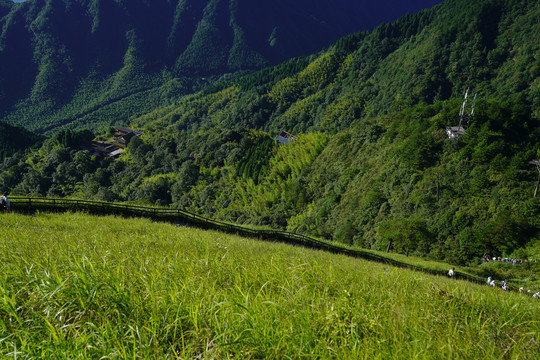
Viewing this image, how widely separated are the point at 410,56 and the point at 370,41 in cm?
4438

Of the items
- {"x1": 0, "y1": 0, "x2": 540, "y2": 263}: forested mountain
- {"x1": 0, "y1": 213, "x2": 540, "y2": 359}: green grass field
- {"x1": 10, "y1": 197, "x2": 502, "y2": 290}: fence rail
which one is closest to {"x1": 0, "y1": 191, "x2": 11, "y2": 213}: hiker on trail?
{"x1": 10, "y1": 197, "x2": 502, "y2": 290}: fence rail

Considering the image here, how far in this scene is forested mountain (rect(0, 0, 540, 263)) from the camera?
37.9 meters

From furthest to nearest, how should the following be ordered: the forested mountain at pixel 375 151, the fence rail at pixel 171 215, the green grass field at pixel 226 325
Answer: the forested mountain at pixel 375 151 < the fence rail at pixel 171 215 < the green grass field at pixel 226 325

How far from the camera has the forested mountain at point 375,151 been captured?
124ft

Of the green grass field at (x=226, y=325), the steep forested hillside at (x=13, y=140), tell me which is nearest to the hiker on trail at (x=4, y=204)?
the green grass field at (x=226, y=325)

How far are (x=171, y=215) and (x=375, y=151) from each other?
190 ft

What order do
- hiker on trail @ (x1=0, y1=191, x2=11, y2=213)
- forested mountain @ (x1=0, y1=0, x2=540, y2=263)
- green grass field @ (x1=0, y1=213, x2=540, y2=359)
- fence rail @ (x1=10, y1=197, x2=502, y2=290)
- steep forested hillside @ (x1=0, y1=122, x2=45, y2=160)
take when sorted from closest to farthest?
green grass field @ (x1=0, y1=213, x2=540, y2=359) → hiker on trail @ (x1=0, y1=191, x2=11, y2=213) → fence rail @ (x1=10, y1=197, x2=502, y2=290) → forested mountain @ (x1=0, y1=0, x2=540, y2=263) → steep forested hillside @ (x1=0, y1=122, x2=45, y2=160)

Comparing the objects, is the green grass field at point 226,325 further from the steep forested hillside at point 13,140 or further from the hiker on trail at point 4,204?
the steep forested hillside at point 13,140

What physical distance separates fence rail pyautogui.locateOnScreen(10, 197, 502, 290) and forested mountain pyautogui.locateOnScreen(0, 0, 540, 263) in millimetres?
16784

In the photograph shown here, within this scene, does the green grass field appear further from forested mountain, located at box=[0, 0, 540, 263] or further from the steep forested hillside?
the steep forested hillside

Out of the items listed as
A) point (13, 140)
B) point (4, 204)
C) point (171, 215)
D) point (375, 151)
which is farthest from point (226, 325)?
point (13, 140)

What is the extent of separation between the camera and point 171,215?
21953 millimetres

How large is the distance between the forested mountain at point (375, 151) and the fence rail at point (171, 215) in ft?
55.1

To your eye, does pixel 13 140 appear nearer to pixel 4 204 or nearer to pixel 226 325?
pixel 4 204
